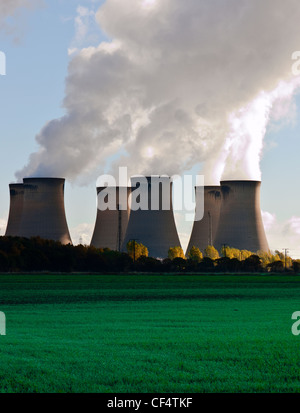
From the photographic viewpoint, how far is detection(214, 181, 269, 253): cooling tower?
54531 mm

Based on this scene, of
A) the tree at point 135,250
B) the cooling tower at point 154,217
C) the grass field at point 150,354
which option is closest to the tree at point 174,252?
the cooling tower at point 154,217

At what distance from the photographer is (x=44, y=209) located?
180 ft

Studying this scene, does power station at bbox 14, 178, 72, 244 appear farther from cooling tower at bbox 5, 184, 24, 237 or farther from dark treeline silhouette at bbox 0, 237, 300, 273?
cooling tower at bbox 5, 184, 24, 237

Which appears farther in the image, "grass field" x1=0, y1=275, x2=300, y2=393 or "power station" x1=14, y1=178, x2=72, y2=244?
"power station" x1=14, y1=178, x2=72, y2=244

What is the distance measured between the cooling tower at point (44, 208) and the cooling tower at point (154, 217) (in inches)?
211

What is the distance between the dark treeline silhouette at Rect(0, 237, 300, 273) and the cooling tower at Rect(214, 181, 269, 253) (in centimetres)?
730

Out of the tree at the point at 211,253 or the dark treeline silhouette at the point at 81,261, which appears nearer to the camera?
the dark treeline silhouette at the point at 81,261

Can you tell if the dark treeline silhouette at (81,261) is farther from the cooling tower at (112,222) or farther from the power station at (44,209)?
the cooling tower at (112,222)

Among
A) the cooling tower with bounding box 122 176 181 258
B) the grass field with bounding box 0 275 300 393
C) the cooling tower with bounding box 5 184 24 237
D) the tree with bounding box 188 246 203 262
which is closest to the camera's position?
the grass field with bounding box 0 275 300 393

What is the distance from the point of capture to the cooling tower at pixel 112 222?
6172 centimetres

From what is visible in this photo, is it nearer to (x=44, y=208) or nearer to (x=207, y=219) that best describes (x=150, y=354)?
(x=44, y=208)

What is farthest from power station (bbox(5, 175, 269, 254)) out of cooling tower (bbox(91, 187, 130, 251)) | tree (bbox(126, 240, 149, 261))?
cooling tower (bbox(91, 187, 130, 251))
